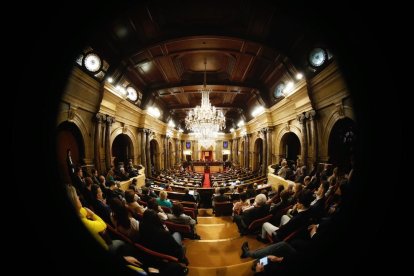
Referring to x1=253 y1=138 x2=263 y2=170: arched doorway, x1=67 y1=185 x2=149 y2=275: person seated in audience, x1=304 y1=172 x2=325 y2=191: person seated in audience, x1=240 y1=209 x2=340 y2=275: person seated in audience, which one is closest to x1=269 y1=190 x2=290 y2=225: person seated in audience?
x1=240 y1=209 x2=340 y2=275: person seated in audience

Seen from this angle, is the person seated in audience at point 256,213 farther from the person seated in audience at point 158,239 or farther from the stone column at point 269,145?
the stone column at point 269,145

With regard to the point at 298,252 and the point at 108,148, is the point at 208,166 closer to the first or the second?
the point at 108,148

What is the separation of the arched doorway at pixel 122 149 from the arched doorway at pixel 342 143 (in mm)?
7421

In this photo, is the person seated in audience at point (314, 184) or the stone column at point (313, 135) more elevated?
the stone column at point (313, 135)

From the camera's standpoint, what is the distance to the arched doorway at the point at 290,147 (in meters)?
7.85

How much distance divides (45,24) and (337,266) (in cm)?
312

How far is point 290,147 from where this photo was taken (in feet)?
26.5

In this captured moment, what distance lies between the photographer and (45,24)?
3.37 feet

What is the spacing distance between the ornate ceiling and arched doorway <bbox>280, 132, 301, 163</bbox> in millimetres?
3668

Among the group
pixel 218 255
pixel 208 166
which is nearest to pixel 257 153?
pixel 208 166

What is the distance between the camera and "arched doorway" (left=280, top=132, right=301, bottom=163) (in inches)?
309

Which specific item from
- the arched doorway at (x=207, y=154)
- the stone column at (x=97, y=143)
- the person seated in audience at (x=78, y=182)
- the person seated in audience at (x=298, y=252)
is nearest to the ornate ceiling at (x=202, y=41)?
the stone column at (x=97, y=143)

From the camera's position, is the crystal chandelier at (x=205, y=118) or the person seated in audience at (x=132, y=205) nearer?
the person seated in audience at (x=132, y=205)

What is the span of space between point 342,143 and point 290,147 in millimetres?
4657
